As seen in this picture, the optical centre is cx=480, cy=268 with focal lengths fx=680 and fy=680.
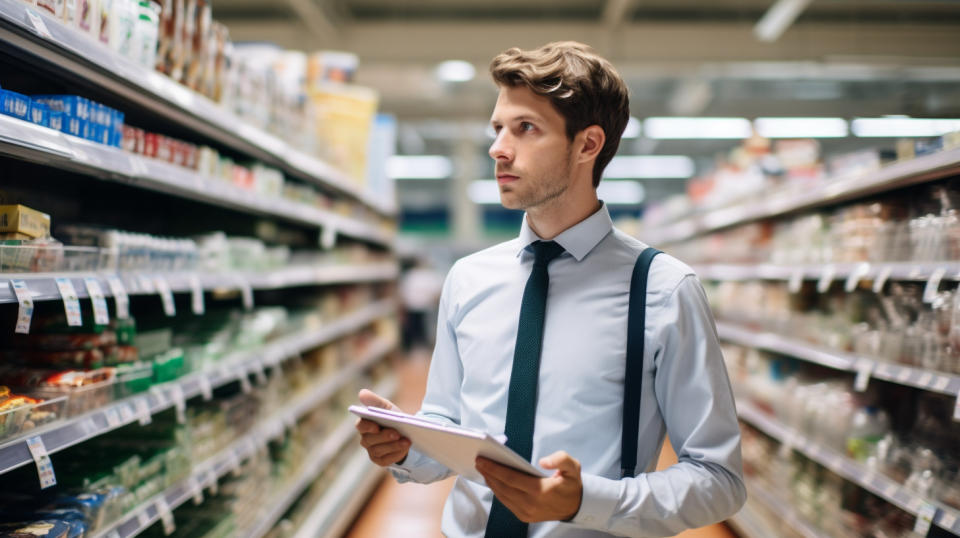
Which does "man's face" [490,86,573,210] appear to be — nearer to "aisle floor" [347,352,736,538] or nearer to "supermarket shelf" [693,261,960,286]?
"supermarket shelf" [693,261,960,286]

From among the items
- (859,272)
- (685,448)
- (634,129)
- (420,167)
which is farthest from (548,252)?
(420,167)

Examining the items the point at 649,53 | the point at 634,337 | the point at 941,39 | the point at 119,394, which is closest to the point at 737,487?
the point at 634,337

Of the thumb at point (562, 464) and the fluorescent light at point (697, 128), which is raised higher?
the fluorescent light at point (697, 128)

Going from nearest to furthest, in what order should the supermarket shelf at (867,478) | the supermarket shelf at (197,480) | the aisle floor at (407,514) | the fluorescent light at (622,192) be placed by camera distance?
the supermarket shelf at (197,480), the supermarket shelf at (867,478), the aisle floor at (407,514), the fluorescent light at (622,192)

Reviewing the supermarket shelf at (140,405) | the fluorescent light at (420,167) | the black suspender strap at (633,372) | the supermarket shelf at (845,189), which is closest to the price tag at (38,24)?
the supermarket shelf at (140,405)

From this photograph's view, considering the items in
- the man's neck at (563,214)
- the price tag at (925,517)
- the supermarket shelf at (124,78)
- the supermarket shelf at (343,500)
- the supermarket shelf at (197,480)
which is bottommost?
the supermarket shelf at (343,500)

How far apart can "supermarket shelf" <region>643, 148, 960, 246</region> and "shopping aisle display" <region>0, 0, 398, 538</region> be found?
2520mm

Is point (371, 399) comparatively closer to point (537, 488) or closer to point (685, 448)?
point (537, 488)

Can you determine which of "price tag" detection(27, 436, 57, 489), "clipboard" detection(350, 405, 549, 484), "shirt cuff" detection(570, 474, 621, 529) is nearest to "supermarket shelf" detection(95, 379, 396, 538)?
"price tag" detection(27, 436, 57, 489)

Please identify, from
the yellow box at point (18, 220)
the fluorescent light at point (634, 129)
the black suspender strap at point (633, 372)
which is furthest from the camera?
the fluorescent light at point (634, 129)

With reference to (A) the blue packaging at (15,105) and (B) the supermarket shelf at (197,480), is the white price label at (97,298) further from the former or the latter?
(B) the supermarket shelf at (197,480)

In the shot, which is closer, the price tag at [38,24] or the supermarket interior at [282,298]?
the price tag at [38,24]

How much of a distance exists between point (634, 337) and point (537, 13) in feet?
25.6

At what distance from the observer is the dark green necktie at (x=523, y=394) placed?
1.42 metres
